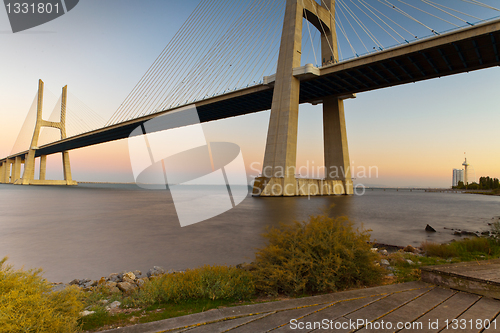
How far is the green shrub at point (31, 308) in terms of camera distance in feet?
6.80

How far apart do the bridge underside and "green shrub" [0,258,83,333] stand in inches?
1219

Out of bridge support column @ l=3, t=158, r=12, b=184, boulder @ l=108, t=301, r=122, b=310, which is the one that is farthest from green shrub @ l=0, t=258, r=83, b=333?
bridge support column @ l=3, t=158, r=12, b=184

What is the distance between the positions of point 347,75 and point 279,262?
33437mm

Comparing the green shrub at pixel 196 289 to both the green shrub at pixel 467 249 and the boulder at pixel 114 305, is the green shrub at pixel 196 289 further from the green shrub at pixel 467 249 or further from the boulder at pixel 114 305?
the green shrub at pixel 467 249

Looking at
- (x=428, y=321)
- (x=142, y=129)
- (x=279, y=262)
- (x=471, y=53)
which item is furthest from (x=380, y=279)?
(x=142, y=129)

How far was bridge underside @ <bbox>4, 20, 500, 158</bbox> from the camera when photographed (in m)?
24.9

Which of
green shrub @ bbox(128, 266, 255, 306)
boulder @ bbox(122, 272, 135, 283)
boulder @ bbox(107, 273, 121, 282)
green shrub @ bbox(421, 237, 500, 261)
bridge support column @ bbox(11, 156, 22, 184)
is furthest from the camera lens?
bridge support column @ bbox(11, 156, 22, 184)

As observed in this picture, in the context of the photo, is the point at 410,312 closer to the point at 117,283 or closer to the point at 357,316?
the point at 357,316

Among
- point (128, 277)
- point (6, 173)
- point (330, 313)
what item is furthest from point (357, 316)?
point (6, 173)

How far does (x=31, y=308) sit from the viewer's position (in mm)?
2207

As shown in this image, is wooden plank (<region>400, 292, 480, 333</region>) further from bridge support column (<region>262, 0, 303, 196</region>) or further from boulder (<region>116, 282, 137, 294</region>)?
bridge support column (<region>262, 0, 303, 196</region>)

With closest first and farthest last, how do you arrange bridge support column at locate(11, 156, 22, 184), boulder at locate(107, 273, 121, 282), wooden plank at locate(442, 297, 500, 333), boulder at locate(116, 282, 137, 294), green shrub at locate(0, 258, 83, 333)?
green shrub at locate(0, 258, 83, 333) < wooden plank at locate(442, 297, 500, 333) < boulder at locate(116, 282, 137, 294) < boulder at locate(107, 273, 121, 282) < bridge support column at locate(11, 156, 22, 184)

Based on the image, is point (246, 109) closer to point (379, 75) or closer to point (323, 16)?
point (323, 16)

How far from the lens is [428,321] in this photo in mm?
2379
